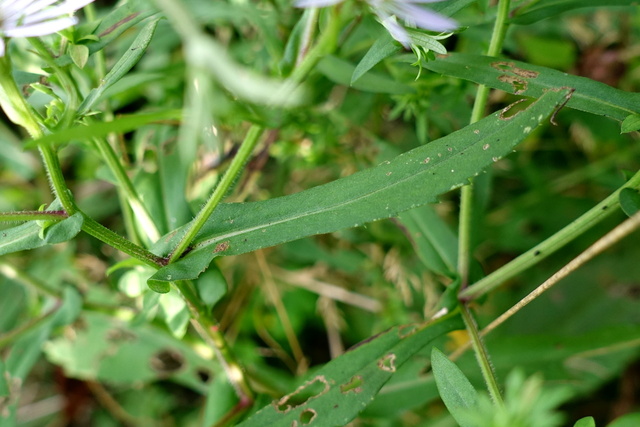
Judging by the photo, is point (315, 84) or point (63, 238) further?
point (315, 84)

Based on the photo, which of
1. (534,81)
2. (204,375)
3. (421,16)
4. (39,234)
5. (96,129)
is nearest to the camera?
(96,129)

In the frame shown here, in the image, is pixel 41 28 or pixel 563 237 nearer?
pixel 41 28

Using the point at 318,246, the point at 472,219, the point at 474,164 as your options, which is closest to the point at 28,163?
the point at 318,246

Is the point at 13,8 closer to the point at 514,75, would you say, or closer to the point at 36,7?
the point at 36,7

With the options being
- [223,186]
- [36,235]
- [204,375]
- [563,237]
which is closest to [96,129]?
[223,186]

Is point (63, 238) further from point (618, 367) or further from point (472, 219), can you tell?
point (618, 367)

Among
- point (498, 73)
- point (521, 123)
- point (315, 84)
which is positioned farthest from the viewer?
point (315, 84)
